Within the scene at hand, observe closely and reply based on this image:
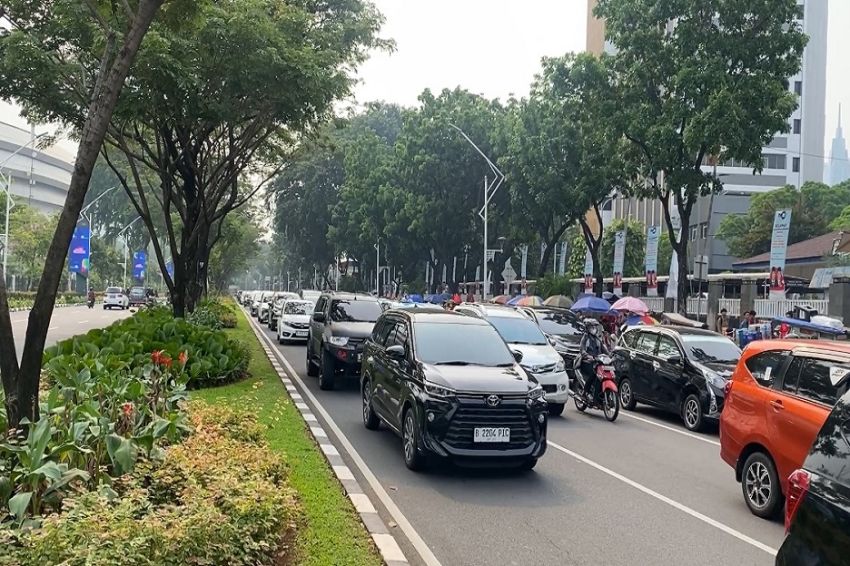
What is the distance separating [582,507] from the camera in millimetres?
7375

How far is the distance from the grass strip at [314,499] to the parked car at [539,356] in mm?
3189

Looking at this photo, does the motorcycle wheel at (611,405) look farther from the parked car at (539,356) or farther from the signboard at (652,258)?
the signboard at (652,258)

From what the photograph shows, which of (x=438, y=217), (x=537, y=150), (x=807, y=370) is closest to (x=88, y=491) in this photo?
(x=807, y=370)

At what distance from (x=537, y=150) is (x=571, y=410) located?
61.0ft

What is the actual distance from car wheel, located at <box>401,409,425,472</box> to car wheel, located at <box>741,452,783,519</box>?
325 centimetres

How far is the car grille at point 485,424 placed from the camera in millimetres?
8133

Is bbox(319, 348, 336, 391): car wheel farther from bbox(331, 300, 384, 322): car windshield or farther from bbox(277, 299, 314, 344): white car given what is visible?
bbox(277, 299, 314, 344): white car

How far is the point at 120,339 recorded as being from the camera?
46.4 ft

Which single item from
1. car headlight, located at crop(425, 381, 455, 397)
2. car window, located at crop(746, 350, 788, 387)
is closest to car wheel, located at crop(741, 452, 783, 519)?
car window, located at crop(746, 350, 788, 387)

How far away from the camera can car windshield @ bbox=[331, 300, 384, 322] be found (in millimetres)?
16312

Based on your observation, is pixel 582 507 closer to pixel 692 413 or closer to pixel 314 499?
pixel 314 499

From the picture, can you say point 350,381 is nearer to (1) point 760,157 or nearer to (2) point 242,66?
(2) point 242,66

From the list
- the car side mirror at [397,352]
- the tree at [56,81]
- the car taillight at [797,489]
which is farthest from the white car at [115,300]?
the car taillight at [797,489]

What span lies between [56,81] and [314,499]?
12.2m
